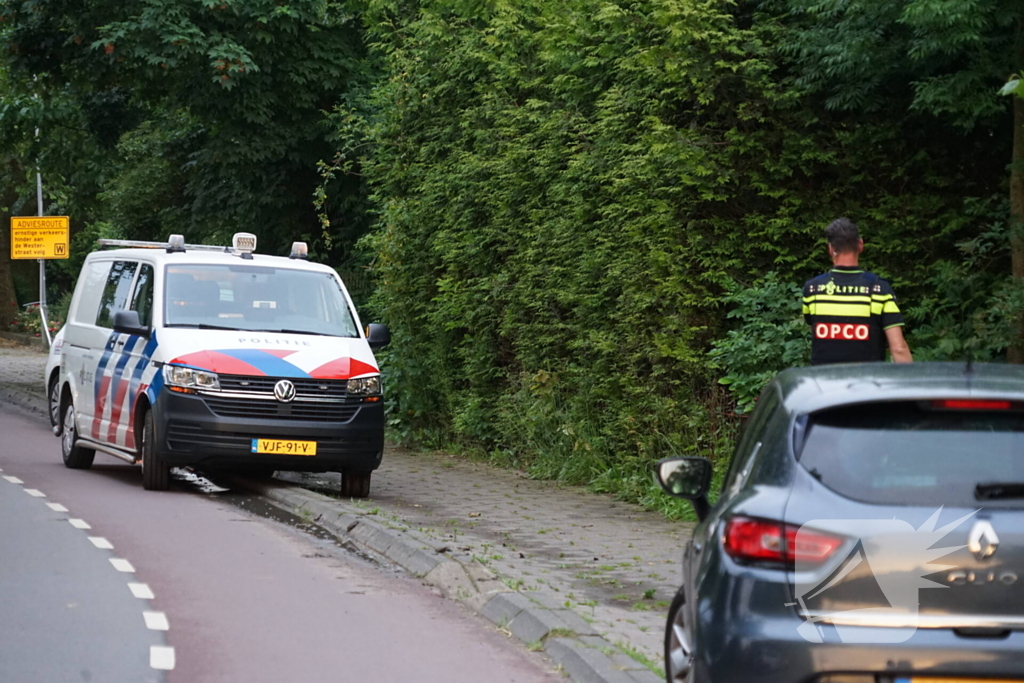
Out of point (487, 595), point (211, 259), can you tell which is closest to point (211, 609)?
point (487, 595)

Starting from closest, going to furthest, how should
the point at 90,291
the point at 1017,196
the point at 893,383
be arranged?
the point at 893,383
the point at 1017,196
the point at 90,291

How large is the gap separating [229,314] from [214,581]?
5.18 meters

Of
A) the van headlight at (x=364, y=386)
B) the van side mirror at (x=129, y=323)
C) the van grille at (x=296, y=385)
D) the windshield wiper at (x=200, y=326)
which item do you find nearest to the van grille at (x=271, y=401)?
the van grille at (x=296, y=385)

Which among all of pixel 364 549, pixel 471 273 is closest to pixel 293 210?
pixel 471 273

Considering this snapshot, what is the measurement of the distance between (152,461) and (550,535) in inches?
164

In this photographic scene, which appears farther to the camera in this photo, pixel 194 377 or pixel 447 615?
pixel 194 377

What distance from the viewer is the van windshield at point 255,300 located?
13.9 m

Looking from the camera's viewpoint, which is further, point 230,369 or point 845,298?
point 230,369

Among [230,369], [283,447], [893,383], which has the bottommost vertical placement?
[283,447]

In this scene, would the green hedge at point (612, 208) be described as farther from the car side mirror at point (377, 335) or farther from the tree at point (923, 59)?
the car side mirror at point (377, 335)

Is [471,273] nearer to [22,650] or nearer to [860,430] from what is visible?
[22,650]

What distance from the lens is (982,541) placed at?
4164mm

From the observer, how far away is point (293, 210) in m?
24.6

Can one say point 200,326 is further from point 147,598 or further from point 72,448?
point 147,598
